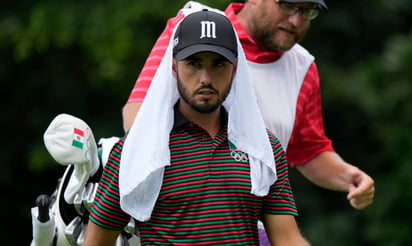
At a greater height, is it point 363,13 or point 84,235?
point 84,235

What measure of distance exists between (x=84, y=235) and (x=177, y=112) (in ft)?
2.08

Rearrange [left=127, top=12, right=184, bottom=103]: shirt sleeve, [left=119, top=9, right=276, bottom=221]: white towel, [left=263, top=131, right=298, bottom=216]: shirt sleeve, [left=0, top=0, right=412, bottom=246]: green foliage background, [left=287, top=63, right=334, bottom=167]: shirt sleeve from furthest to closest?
1. [left=0, top=0, right=412, bottom=246]: green foliage background
2. [left=287, top=63, right=334, bottom=167]: shirt sleeve
3. [left=127, top=12, right=184, bottom=103]: shirt sleeve
4. [left=263, top=131, right=298, bottom=216]: shirt sleeve
5. [left=119, top=9, right=276, bottom=221]: white towel

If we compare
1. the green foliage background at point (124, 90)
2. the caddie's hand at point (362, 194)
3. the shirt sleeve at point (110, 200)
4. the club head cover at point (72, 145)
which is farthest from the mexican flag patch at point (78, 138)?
the green foliage background at point (124, 90)

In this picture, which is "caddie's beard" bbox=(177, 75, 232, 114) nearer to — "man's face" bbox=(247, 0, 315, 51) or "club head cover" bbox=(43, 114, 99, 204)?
"club head cover" bbox=(43, 114, 99, 204)

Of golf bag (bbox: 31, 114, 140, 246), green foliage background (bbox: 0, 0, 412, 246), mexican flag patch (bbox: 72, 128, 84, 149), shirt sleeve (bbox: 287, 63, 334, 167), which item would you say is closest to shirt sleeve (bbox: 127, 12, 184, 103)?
golf bag (bbox: 31, 114, 140, 246)

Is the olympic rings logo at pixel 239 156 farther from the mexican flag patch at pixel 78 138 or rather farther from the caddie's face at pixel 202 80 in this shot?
the mexican flag patch at pixel 78 138

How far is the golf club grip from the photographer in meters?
4.05

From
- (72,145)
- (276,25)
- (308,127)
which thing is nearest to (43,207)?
(72,145)

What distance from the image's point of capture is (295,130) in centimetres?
510

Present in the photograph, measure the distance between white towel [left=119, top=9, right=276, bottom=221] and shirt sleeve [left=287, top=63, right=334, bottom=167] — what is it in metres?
1.07

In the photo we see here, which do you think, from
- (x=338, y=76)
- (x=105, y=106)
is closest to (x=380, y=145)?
(x=338, y=76)

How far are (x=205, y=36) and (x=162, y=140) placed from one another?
41cm

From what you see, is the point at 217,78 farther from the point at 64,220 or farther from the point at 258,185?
the point at 64,220

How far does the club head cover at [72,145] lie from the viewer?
3.97 metres
